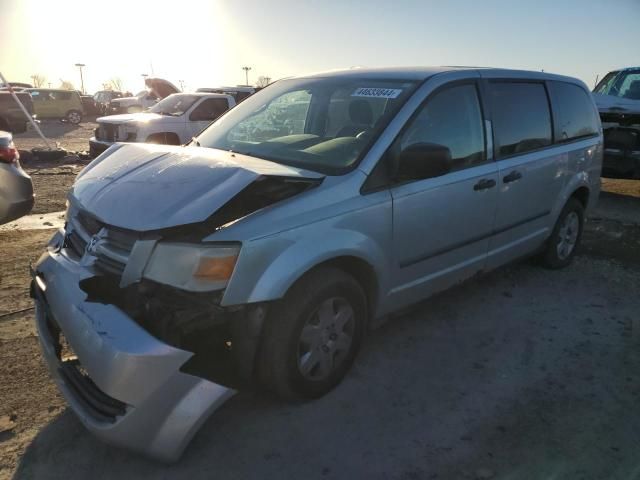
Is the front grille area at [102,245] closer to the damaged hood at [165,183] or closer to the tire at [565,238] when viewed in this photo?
the damaged hood at [165,183]

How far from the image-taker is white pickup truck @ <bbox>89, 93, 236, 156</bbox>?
33.5ft

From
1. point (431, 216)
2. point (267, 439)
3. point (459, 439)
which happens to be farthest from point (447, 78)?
point (267, 439)

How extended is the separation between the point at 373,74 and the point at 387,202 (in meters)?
1.15

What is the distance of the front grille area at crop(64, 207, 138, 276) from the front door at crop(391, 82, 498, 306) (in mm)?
1447

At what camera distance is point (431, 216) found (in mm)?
3189

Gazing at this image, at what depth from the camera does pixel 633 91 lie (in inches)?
342

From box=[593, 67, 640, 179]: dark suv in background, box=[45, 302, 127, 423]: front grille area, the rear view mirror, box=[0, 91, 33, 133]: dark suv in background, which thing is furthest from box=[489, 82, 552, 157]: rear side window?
box=[0, 91, 33, 133]: dark suv in background

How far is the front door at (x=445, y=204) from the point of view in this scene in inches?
121

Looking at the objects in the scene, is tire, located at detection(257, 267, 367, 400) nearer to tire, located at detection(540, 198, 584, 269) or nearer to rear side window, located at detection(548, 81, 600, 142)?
tire, located at detection(540, 198, 584, 269)

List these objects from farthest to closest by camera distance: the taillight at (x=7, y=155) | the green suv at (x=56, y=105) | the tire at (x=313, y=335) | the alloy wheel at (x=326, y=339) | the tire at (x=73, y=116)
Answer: the tire at (x=73, y=116) → the green suv at (x=56, y=105) → the taillight at (x=7, y=155) → the alloy wheel at (x=326, y=339) → the tire at (x=313, y=335)

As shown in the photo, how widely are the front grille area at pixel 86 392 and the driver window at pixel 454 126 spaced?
200 centimetres

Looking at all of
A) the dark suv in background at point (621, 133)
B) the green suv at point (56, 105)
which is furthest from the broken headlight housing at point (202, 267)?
the green suv at point (56, 105)

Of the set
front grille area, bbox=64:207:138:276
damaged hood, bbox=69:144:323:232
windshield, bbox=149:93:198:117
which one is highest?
damaged hood, bbox=69:144:323:232

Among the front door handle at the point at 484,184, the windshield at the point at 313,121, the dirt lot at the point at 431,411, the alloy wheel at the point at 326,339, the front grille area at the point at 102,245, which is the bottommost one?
the dirt lot at the point at 431,411
